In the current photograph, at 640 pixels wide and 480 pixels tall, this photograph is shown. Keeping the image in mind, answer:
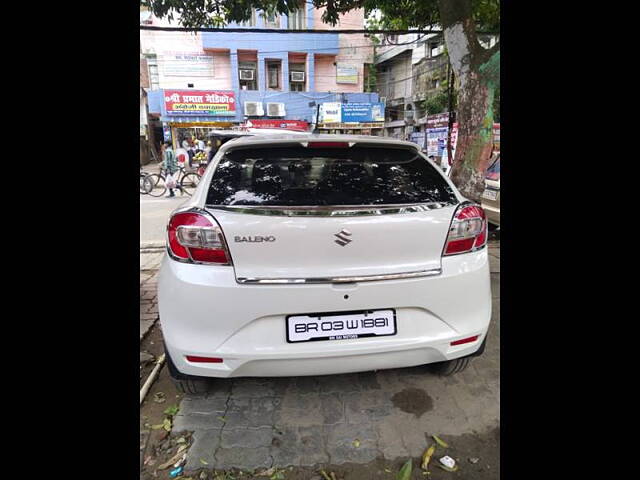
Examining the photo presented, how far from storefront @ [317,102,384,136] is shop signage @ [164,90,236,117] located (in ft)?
14.8

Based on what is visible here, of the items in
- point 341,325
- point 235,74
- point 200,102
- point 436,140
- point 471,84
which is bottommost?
point 341,325

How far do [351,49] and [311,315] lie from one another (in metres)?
20.3

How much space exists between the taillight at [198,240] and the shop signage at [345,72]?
64.6 ft

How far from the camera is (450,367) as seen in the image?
229cm

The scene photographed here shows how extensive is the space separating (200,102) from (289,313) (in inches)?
730

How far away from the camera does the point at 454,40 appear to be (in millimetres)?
4004

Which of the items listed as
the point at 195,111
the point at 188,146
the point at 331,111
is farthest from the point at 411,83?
the point at 188,146

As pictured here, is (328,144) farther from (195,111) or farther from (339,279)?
(195,111)

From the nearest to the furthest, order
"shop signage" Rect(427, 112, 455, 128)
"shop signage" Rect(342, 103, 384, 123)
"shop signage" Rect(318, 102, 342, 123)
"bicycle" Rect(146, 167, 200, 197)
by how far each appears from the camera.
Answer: "bicycle" Rect(146, 167, 200, 197) → "shop signage" Rect(427, 112, 455, 128) → "shop signage" Rect(318, 102, 342, 123) → "shop signage" Rect(342, 103, 384, 123)

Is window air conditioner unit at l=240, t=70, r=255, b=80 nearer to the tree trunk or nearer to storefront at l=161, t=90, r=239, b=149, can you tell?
storefront at l=161, t=90, r=239, b=149

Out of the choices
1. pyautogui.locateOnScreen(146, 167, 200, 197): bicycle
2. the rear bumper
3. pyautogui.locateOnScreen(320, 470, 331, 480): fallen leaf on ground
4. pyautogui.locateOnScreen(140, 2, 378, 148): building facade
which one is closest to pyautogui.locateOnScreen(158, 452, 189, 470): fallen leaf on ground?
the rear bumper

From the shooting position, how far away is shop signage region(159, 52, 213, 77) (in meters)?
18.0
